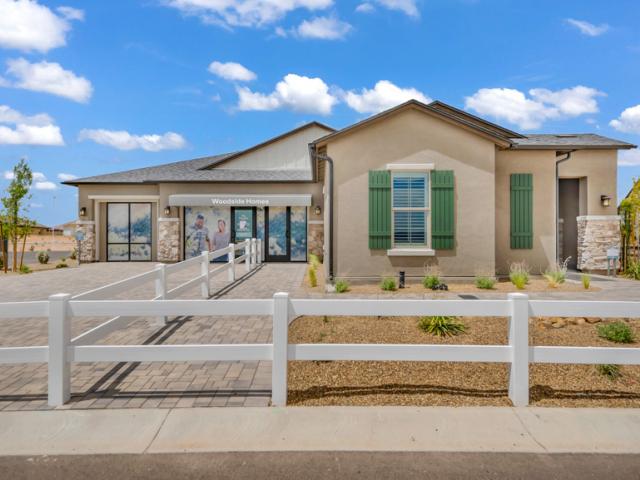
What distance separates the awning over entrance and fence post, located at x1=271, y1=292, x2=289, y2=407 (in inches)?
541

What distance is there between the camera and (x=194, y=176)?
17922 millimetres

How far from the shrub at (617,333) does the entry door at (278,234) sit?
13.8 meters

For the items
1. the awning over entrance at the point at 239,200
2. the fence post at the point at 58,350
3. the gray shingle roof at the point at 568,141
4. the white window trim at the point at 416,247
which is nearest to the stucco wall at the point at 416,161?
the white window trim at the point at 416,247

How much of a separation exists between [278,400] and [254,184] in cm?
1481

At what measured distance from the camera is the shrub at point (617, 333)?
534 cm

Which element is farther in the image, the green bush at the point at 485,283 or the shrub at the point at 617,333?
the green bush at the point at 485,283

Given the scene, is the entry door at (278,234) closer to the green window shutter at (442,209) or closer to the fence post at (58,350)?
the green window shutter at (442,209)

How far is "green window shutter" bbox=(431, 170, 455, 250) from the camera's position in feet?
31.9

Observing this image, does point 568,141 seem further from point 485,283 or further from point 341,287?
point 341,287

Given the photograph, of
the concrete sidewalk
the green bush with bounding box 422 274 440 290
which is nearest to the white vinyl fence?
the concrete sidewalk

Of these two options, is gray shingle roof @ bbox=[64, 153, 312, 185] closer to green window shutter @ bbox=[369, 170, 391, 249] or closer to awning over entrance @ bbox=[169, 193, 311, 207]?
awning over entrance @ bbox=[169, 193, 311, 207]

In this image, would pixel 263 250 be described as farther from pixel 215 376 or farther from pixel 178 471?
pixel 178 471

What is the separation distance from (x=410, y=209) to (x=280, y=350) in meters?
7.07

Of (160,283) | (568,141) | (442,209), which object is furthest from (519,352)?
(568,141)
